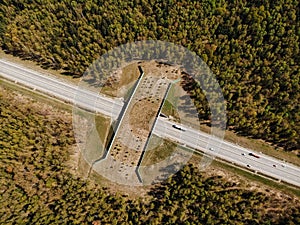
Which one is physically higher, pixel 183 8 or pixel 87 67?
pixel 183 8

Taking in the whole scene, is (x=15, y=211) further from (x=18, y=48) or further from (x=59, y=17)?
(x=59, y=17)

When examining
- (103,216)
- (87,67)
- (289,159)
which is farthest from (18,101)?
(289,159)

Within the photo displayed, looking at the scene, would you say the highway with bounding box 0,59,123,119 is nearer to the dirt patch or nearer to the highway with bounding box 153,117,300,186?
the dirt patch

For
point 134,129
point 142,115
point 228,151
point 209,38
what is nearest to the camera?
point 228,151

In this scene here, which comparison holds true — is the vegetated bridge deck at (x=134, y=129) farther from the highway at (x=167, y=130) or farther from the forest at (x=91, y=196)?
the forest at (x=91, y=196)

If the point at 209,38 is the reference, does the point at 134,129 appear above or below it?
below

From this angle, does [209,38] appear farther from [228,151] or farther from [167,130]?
[228,151]

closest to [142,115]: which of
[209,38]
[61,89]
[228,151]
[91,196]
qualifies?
[91,196]
